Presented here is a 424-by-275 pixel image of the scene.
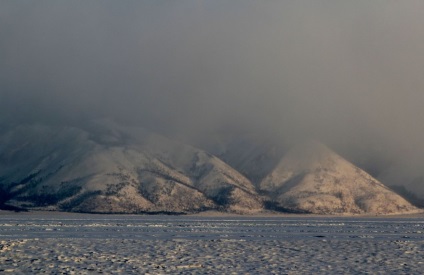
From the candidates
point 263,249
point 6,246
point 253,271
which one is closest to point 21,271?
point 253,271

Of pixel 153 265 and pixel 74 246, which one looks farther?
pixel 74 246

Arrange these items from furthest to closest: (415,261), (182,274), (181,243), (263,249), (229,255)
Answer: (181,243) < (263,249) < (229,255) < (415,261) < (182,274)

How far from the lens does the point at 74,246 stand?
99312 mm

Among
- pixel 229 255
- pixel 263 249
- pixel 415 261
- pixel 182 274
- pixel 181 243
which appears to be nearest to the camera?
pixel 182 274

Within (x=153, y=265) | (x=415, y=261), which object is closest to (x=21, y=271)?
(x=153, y=265)

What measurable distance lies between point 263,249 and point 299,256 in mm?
11286

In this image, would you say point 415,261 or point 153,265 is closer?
point 153,265

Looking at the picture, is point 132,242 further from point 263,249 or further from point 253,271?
point 253,271

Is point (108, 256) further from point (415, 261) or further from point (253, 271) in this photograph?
point (415, 261)

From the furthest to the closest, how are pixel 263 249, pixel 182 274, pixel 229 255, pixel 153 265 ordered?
pixel 263 249 < pixel 229 255 < pixel 153 265 < pixel 182 274

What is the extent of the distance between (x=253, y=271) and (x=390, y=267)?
56.0 feet

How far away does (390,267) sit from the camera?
73.8 metres

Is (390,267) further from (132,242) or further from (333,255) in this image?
(132,242)

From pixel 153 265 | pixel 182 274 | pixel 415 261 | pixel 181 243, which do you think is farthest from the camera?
pixel 181 243
